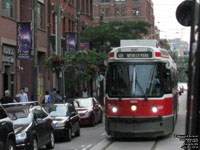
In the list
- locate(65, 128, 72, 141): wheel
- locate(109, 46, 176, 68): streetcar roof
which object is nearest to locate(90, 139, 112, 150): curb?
locate(65, 128, 72, 141): wheel

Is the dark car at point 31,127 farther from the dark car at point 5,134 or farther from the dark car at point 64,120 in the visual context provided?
the dark car at point 64,120

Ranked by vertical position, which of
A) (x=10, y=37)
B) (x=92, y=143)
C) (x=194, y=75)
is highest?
(x=10, y=37)

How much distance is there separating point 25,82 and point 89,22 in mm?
23984

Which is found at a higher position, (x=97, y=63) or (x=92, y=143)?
(x=97, y=63)

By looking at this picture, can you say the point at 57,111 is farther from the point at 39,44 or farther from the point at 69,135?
the point at 39,44

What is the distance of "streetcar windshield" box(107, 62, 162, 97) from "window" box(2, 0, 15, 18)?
48.7 feet

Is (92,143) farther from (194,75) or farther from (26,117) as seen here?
(194,75)

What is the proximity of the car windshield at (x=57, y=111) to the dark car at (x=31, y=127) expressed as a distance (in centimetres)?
297

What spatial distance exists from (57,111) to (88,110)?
6.34 metres

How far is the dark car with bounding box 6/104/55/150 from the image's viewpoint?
12984 millimetres

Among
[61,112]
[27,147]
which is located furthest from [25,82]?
[27,147]

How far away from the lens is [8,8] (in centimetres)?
3078

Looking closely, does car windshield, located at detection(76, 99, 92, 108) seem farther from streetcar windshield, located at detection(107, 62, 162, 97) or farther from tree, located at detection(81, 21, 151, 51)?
tree, located at detection(81, 21, 151, 51)

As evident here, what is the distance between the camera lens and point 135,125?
16453 mm
